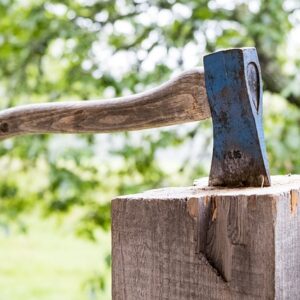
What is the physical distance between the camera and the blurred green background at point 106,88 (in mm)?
2363

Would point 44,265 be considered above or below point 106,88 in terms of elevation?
below

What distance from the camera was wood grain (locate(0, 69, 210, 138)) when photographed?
0.91 metres

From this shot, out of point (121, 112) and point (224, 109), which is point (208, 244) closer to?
point (224, 109)

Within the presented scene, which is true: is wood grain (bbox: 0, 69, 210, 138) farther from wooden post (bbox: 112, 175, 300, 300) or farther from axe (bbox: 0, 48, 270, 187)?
wooden post (bbox: 112, 175, 300, 300)

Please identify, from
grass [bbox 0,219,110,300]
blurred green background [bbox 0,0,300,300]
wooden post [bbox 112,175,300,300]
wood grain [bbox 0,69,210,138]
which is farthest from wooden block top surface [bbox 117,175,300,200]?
grass [bbox 0,219,110,300]

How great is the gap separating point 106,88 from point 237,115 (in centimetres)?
164

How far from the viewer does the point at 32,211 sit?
271 centimetres

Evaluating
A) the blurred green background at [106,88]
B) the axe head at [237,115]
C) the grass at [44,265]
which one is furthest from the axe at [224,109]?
the grass at [44,265]

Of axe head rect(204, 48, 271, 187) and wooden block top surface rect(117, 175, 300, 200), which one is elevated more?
axe head rect(204, 48, 271, 187)

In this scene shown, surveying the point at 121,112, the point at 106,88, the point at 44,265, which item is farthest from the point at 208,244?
the point at 44,265

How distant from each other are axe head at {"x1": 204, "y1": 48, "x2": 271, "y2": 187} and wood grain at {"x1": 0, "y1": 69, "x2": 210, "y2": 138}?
71 millimetres

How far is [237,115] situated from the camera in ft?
2.68

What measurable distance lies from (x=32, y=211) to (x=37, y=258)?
8.29 feet

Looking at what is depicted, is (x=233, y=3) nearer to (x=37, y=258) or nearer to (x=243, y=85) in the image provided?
(x=243, y=85)
